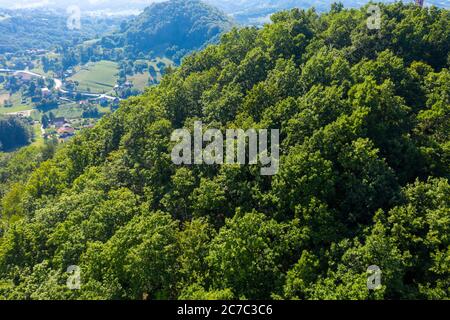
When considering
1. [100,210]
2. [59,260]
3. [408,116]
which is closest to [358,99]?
[408,116]

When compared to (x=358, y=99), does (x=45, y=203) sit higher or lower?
lower

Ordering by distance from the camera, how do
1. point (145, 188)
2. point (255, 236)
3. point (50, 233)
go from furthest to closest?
point (145, 188), point (50, 233), point (255, 236)

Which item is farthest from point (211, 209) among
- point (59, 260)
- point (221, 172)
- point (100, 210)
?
point (59, 260)

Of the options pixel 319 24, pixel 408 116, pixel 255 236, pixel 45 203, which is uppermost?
pixel 319 24
